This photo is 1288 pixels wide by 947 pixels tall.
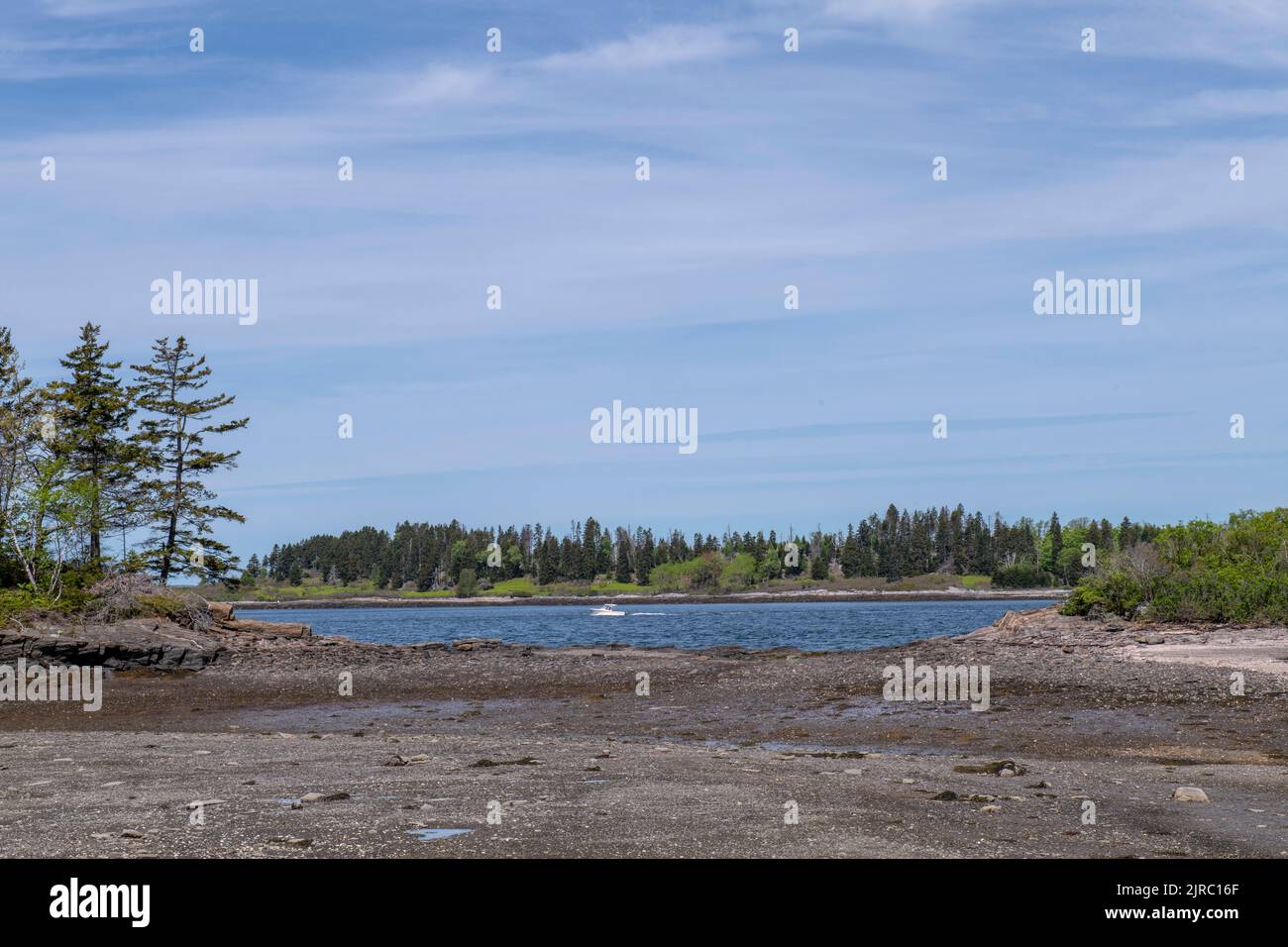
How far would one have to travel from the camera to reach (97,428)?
64.2m

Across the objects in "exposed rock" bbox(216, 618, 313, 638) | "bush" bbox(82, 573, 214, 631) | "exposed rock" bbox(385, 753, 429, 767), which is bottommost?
"exposed rock" bbox(216, 618, 313, 638)

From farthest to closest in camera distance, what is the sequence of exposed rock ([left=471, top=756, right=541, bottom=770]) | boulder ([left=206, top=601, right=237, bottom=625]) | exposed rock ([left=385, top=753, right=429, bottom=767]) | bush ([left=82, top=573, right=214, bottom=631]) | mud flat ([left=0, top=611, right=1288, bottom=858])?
1. boulder ([left=206, top=601, right=237, bottom=625])
2. bush ([left=82, top=573, right=214, bottom=631])
3. exposed rock ([left=385, top=753, right=429, bottom=767])
4. exposed rock ([left=471, top=756, right=541, bottom=770])
5. mud flat ([left=0, top=611, right=1288, bottom=858])

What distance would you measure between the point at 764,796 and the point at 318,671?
29562mm

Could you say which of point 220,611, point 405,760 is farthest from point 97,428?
point 405,760

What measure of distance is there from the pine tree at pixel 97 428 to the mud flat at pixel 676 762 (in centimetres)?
2466

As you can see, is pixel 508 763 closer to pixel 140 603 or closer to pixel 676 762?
pixel 676 762

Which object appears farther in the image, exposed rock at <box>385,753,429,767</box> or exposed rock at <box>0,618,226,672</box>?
exposed rock at <box>0,618,226,672</box>

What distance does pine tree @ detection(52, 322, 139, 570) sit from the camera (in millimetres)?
62241

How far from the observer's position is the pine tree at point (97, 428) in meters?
62.2

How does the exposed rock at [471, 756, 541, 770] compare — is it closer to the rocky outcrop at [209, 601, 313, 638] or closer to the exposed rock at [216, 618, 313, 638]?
the exposed rock at [216, 618, 313, 638]

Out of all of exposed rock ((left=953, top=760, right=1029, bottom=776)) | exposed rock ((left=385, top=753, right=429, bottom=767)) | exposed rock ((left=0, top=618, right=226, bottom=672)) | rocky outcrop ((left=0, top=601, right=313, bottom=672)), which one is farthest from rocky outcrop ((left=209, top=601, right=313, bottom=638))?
exposed rock ((left=953, top=760, right=1029, bottom=776))

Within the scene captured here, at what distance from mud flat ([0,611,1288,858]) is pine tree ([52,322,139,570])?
24663mm

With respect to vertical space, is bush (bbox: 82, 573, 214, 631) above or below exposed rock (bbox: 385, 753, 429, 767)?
above
